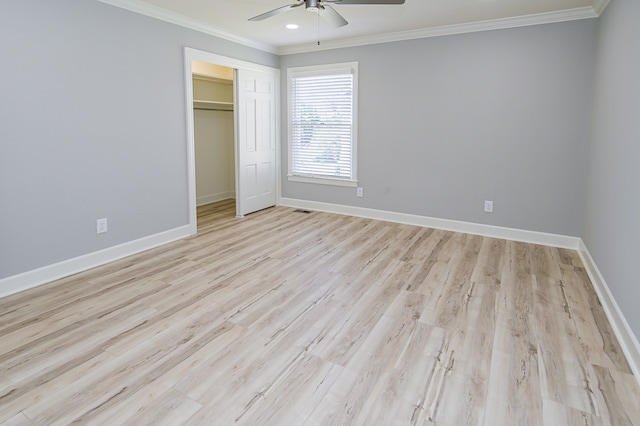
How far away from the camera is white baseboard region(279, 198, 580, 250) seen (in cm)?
433

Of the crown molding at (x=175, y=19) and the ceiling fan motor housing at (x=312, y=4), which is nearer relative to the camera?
the ceiling fan motor housing at (x=312, y=4)

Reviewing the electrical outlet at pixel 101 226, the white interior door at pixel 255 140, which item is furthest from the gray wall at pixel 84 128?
the white interior door at pixel 255 140

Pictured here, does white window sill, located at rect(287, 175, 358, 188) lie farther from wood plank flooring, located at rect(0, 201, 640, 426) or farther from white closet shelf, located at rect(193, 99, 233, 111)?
wood plank flooring, located at rect(0, 201, 640, 426)

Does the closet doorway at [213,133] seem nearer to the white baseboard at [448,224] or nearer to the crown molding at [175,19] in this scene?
the crown molding at [175,19]

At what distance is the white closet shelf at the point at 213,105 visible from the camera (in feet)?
19.5

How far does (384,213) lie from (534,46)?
263cm

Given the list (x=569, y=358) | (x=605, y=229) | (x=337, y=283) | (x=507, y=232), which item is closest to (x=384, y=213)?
(x=507, y=232)

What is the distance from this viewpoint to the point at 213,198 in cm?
663

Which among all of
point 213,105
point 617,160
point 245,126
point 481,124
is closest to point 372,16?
point 481,124

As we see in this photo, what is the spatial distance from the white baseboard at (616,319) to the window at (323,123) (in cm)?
312

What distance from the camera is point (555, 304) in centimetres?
291

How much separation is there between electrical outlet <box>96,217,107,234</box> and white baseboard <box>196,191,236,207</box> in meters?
2.60

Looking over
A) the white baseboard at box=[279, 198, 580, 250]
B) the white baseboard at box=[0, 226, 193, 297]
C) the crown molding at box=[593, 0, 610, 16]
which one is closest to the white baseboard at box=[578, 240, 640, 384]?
the white baseboard at box=[279, 198, 580, 250]

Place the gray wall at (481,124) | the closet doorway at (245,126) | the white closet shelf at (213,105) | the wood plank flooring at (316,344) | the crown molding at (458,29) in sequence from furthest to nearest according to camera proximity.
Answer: the white closet shelf at (213,105), the closet doorway at (245,126), the gray wall at (481,124), the crown molding at (458,29), the wood plank flooring at (316,344)
